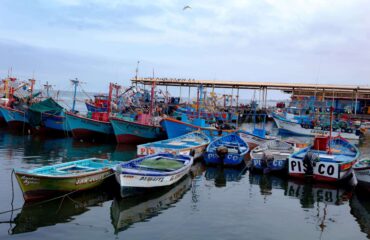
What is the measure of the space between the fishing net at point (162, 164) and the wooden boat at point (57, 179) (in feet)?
5.24

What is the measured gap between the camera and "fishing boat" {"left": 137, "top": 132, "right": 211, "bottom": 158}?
20844 mm

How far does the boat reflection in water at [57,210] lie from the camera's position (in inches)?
448

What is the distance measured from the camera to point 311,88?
61.5 metres

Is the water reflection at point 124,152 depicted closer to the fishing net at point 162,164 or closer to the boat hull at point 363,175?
the fishing net at point 162,164

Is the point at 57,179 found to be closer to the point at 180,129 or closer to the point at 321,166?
the point at 321,166

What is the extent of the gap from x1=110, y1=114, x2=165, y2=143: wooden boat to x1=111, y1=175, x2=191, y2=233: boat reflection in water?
13.0 meters

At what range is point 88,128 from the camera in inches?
1193

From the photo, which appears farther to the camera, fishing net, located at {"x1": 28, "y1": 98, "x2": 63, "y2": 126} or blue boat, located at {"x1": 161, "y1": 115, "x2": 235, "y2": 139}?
fishing net, located at {"x1": 28, "y1": 98, "x2": 63, "y2": 126}

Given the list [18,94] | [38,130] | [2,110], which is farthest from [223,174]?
[18,94]

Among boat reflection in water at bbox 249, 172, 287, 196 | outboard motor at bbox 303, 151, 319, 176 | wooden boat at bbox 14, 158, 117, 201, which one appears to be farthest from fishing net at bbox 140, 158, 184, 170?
outboard motor at bbox 303, 151, 319, 176

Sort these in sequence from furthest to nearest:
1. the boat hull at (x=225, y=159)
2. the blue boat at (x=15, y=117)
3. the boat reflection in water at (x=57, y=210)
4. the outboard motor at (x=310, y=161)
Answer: the blue boat at (x=15, y=117), the boat hull at (x=225, y=159), the outboard motor at (x=310, y=161), the boat reflection in water at (x=57, y=210)

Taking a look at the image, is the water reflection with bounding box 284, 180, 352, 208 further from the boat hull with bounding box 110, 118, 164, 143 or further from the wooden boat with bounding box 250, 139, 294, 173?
the boat hull with bounding box 110, 118, 164, 143

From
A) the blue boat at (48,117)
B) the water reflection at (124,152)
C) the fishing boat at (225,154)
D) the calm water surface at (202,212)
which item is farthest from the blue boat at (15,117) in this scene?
the fishing boat at (225,154)

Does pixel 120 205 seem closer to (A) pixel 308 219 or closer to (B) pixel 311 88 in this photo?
(A) pixel 308 219
